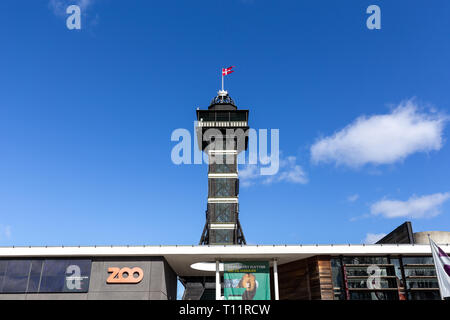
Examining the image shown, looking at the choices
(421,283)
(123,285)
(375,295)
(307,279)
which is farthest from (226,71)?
(421,283)

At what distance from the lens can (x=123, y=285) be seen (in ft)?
83.3

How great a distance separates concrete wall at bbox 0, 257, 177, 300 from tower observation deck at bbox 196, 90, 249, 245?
1555 inches

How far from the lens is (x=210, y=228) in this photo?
65.4 m

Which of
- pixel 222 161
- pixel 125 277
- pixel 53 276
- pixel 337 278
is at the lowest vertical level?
pixel 337 278

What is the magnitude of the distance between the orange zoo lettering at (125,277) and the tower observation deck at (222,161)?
39.9m

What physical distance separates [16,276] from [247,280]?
664 inches

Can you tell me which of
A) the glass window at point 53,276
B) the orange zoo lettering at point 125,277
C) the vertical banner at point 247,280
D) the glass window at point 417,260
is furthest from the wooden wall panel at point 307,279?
the glass window at point 53,276

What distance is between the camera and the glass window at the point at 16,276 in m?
25.1

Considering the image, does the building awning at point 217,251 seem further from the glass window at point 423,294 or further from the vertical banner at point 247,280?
the glass window at point 423,294

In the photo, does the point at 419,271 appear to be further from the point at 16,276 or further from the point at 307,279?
the point at 16,276

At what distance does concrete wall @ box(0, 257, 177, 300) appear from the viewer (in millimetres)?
24938

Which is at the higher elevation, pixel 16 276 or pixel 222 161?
pixel 222 161
